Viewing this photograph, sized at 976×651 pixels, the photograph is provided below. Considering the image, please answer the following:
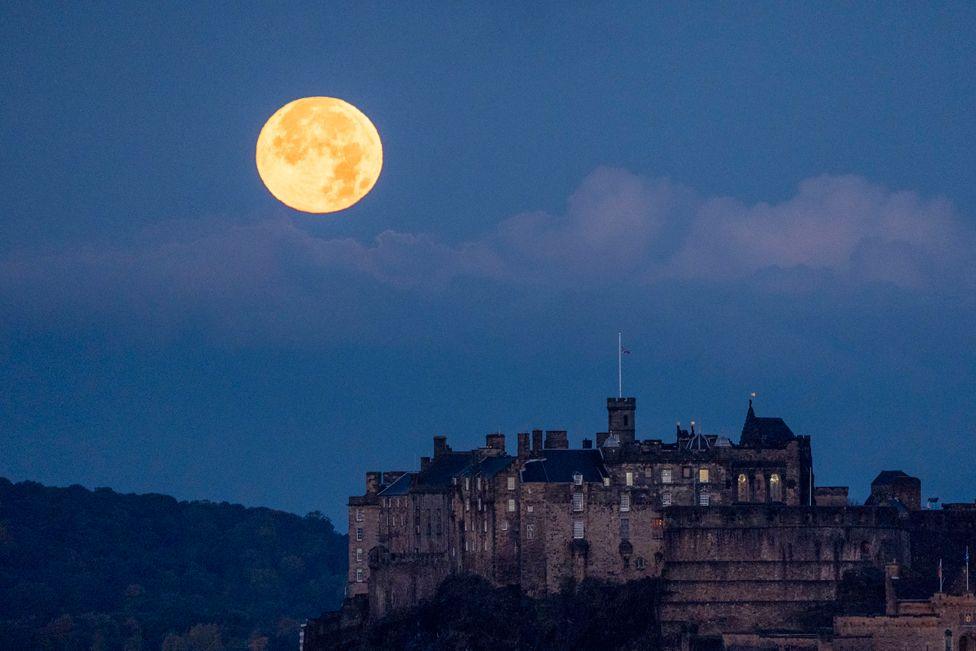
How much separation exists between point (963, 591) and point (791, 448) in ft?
73.8

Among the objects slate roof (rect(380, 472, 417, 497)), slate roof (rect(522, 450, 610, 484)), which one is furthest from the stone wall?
slate roof (rect(380, 472, 417, 497))

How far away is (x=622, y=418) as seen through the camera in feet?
481

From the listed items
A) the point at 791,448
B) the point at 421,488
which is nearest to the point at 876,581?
the point at 791,448

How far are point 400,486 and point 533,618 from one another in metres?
27.9

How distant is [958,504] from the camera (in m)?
138

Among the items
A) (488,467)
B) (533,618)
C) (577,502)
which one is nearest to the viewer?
(533,618)

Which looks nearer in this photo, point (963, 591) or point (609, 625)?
point (963, 591)

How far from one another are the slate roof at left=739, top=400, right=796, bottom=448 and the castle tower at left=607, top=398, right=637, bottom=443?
7801 mm

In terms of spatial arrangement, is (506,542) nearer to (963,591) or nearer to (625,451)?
(625,451)

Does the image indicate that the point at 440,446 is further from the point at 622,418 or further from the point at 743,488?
the point at 743,488

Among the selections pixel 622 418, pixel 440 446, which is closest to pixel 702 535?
pixel 622 418

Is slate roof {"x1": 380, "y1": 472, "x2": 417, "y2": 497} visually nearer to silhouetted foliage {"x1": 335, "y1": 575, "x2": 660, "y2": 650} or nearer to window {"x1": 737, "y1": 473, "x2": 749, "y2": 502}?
silhouetted foliage {"x1": 335, "y1": 575, "x2": 660, "y2": 650}

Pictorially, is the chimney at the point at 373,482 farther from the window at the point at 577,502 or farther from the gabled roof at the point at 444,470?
the window at the point at 577,502

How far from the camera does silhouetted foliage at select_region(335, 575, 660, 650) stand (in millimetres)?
132625
